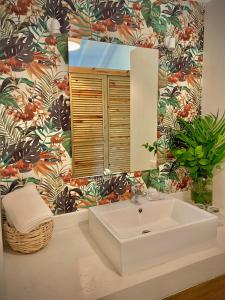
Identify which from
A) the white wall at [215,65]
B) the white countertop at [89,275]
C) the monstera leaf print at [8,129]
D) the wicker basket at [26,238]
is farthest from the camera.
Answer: the white wall at [215,65]

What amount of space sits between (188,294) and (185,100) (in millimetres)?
1288

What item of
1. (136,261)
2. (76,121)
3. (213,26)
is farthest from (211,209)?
(213,26)

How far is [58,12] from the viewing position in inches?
53.9

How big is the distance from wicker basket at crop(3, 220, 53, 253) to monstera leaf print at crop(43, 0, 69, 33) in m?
1.12

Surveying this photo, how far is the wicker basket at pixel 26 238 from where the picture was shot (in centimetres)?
118

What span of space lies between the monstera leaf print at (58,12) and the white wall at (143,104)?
46 cm

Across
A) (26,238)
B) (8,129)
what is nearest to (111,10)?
(8,129)

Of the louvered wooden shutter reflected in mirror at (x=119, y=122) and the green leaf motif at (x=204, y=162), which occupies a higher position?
the louvered wooden shutter reflected in mirror at (x=119, y=122)

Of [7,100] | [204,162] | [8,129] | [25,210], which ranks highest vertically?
[7,100]

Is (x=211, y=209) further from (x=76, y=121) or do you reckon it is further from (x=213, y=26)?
(x=213, y=26)

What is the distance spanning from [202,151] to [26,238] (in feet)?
3.84

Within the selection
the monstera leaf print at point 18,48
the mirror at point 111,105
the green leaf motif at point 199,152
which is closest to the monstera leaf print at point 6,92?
the monstera leaf print at point 18,48

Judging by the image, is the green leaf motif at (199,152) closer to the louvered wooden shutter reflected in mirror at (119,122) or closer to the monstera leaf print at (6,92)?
the louvered wooden shutter reflected in mirror at (119,122)

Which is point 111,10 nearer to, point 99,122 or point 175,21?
point 175,21
